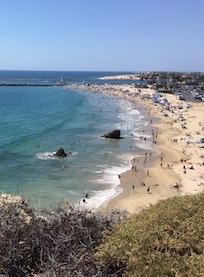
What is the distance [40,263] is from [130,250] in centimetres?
241

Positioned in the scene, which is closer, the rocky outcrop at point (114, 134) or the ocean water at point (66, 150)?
the ocean water at point (66, 150)

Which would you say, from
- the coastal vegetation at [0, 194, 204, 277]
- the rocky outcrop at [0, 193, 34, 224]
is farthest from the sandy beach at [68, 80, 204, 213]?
the rocky outcrop at [0, 193, 34, 224]

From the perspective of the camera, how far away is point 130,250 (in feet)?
29.0

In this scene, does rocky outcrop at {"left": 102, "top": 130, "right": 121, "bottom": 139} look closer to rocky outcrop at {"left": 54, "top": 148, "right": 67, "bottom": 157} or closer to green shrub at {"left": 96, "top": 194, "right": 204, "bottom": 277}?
rocky outcrop at {"left": 54, "top": 148, "right": 67, "bottom": 157}

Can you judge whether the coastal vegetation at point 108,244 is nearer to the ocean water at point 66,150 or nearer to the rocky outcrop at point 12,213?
the rocky outcrop at point 12,213

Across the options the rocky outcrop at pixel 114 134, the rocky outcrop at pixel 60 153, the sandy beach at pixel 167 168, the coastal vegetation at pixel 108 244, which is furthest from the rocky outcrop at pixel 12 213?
the rocky outcrop at pixel 114 134

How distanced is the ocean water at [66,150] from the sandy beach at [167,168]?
1.38 m

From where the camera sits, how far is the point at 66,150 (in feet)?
142

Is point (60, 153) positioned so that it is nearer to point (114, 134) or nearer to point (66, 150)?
point (66, 150)

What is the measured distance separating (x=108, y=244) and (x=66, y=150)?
34.4 meters

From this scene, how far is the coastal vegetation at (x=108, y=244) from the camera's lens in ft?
27.4

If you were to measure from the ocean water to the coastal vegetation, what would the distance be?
5385 mm

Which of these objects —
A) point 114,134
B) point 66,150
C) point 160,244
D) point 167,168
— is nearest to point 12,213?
point 160,244

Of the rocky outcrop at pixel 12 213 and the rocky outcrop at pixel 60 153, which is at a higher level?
the rocky outcrop at pixel 12 213
